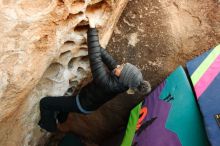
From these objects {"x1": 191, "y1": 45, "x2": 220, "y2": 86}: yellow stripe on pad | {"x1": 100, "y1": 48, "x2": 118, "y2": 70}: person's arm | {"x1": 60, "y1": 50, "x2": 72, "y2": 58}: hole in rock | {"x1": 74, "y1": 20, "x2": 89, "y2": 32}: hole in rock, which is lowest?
{"x1": 191, "y1": 45, "x2": 220, "y2": 86}: yellow stripe on pad

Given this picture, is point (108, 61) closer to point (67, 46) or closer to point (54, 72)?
point (67, 46)

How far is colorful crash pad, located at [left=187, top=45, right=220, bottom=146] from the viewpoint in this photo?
240 cm

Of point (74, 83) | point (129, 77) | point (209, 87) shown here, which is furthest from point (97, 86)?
point (209, 87)

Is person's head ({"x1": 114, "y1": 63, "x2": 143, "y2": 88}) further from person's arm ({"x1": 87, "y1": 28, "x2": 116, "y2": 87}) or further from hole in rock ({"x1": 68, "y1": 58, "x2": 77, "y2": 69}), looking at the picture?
hole in rock ({"x1": 68, "y1": 58, "x2": 77, "y2": 69})

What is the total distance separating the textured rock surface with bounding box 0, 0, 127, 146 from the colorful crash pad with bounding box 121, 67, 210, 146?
62 centimetres

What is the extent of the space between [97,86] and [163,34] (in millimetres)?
900

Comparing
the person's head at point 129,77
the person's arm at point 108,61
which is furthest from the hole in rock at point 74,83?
the person's head at point 129,77

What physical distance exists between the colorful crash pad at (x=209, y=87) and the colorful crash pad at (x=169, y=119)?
0.08 m

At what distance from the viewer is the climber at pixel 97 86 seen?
103 inches

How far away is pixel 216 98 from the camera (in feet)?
8.37

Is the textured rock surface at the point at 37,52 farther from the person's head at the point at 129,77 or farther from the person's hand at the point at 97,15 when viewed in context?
the person's head at the point at 129,77

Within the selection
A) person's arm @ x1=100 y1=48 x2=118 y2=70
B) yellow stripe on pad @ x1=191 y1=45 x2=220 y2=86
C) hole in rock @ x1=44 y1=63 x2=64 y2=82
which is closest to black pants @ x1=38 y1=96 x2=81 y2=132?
hole in rock @ x1=44 y1=63 x2=64 y2=82

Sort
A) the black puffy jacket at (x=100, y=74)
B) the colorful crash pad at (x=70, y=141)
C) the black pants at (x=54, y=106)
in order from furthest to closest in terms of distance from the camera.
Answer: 1. the colorful crash pad at (x=70, y=141)
2. the black pants at (x=54, y=106)
3. the black puffy jacket at (x=100, y=74)

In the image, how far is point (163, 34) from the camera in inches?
131
